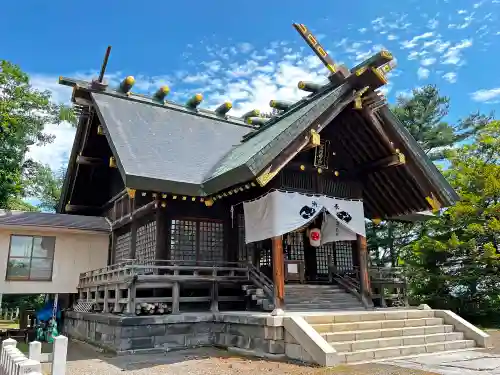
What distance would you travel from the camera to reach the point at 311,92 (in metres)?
13.0

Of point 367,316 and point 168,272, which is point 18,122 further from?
point 367,316

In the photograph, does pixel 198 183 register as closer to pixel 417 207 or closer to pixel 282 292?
pixel 282 292

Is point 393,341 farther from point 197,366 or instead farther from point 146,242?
point 146,242

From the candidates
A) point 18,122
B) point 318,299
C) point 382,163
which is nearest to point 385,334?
point 318,299

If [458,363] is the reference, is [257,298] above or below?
above

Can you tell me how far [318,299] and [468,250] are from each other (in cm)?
820

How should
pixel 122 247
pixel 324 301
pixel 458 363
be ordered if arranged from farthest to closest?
pixel 122 247 → pixel 324 301 → pixel 458 363

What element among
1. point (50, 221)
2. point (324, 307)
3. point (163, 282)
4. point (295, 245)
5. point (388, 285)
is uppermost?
point (50, 221)

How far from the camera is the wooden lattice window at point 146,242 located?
12.0 meters

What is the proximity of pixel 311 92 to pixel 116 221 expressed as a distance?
811 centimetres

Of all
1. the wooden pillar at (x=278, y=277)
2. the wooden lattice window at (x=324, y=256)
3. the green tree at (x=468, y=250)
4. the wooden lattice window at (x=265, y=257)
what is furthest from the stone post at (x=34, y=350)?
the green tree at (x=468, y=250)

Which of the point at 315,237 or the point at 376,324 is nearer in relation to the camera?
the point at 376,324

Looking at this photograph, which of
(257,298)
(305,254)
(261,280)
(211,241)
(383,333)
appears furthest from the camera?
(305,254)

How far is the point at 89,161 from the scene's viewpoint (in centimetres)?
1548
